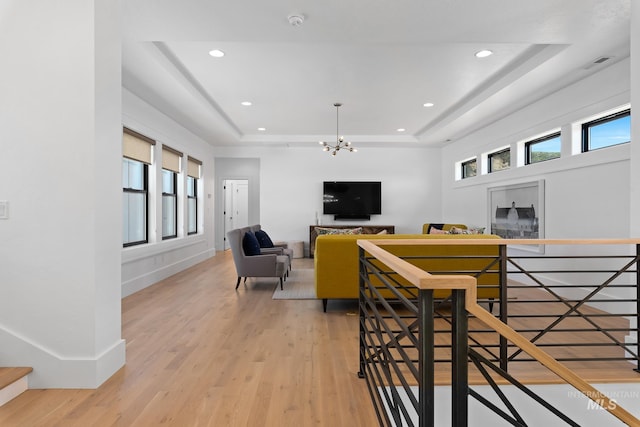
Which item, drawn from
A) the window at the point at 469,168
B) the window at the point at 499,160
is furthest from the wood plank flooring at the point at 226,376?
the window at the point at 469,168

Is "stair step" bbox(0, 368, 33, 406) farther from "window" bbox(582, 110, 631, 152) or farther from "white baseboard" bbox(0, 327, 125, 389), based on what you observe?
"window" bbox(582, 110, 631, 152)

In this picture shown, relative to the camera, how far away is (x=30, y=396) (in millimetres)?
2018

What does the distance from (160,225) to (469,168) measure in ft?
20.0

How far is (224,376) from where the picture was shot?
7.40 ft

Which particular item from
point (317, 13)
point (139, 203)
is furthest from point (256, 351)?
point (139, 203)

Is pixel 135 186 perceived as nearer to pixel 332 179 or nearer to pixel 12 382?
pixel 12 382

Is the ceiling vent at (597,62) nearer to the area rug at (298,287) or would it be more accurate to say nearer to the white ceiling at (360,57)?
the white ceiling at (360,57)

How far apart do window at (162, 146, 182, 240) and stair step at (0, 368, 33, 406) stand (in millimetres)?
3751

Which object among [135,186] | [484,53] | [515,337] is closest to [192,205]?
[135,186]

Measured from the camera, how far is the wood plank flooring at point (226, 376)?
1.82 metres

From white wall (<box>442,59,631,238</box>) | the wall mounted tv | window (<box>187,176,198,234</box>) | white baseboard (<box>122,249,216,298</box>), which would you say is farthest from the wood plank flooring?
the wall mounted tv

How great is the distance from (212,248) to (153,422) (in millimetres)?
6460

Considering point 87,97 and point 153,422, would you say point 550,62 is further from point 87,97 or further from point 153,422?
point 153,422

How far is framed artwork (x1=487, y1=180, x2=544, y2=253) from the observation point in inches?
187
